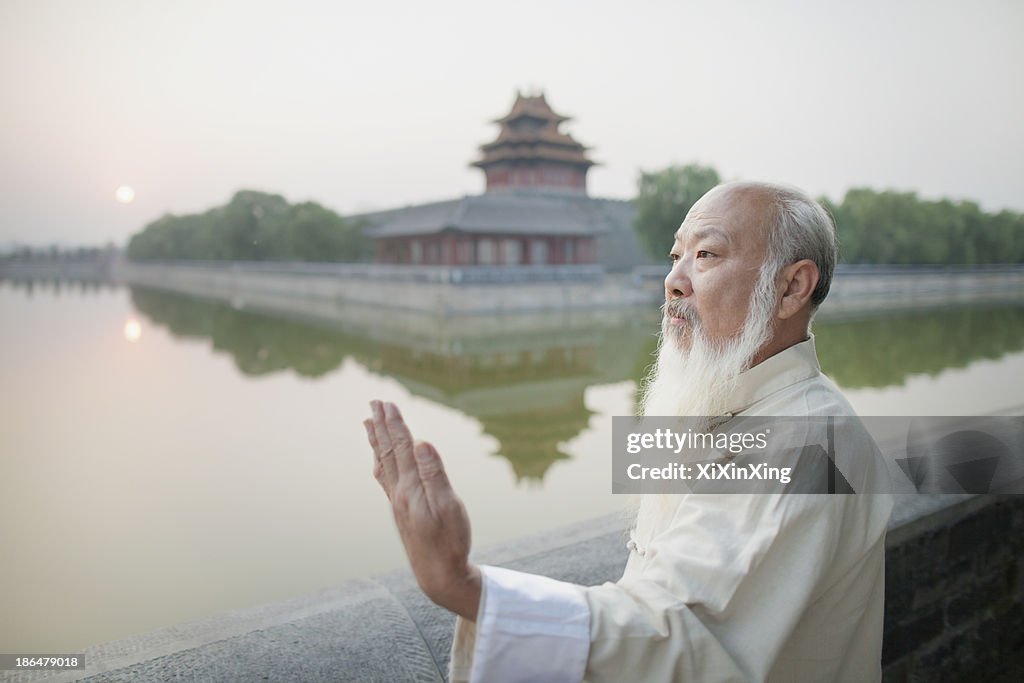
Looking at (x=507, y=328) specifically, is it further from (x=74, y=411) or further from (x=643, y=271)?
(x=74, y=411)

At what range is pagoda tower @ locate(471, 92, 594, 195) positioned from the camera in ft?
58.9

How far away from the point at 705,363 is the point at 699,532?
0.84 ft

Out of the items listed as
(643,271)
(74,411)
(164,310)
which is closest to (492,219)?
(643,271)

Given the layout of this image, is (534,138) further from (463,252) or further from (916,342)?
(916,342)

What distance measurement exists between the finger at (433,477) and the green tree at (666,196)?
1173 centimetres

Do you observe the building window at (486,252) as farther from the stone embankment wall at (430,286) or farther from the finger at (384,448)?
the finger at (384,448)

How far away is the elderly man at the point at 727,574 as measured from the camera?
1.69 ft

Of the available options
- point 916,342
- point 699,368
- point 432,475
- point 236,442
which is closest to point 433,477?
point 432,475

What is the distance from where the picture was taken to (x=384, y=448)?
1.87 ft

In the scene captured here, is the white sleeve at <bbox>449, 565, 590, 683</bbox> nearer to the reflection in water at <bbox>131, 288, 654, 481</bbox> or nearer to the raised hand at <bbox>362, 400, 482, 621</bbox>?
the raised hand at <bbox>362, 400, 482, 621</bbox>

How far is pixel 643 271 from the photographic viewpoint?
14.8 meters

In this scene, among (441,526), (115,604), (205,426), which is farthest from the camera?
(205,426)

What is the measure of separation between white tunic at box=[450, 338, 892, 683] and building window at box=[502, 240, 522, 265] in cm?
1450

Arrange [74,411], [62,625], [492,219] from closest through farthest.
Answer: [62,625]
[74,411]
[492,219]
